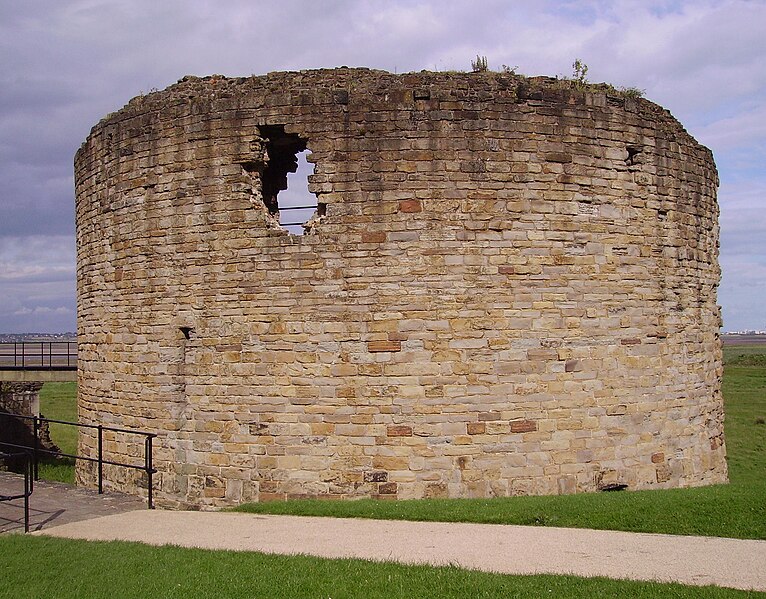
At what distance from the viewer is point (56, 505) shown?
9.72 meters

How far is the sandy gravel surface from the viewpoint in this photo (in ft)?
21.7

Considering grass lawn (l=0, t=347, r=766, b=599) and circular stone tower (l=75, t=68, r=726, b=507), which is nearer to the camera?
grass lawn (l=0, t=347, r=766, b=599)

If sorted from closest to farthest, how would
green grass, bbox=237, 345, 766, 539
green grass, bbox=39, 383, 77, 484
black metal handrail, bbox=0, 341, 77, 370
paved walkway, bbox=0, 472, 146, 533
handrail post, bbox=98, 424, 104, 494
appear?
green grass, bbox=237, 345, 766, 539
paved walkway, bbox=0, 472, 146, 533
handrail post, bbox=98, 424, 104, 494
green grass, bbox=39, 383, 77, 484
black metal handrail, bbox=0, 341, 77, 370

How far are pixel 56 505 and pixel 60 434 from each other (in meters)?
17.5

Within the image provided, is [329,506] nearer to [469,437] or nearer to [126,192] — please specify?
[469,437]

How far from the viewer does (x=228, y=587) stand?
617 centimetres

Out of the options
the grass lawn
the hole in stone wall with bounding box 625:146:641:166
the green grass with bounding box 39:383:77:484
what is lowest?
the green grass with bounding box 39:383:77:484

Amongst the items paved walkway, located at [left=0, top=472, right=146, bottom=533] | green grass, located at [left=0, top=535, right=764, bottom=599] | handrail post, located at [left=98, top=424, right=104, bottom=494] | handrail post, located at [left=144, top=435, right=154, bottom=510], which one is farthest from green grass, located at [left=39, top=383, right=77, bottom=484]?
green grass, located at [left=0, top=535, right=764, bottom=599]

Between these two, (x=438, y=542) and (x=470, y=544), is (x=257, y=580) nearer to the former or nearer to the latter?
(x=438, y=542)

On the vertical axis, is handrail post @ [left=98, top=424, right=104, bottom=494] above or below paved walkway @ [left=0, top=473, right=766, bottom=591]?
above

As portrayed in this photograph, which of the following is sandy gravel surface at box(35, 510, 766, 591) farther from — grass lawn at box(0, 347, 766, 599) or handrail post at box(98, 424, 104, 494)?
handrail post at box(98, 424, 104, 494)

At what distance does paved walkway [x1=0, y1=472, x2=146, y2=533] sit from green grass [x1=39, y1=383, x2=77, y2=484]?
4480mm

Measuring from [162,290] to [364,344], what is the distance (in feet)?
10.0

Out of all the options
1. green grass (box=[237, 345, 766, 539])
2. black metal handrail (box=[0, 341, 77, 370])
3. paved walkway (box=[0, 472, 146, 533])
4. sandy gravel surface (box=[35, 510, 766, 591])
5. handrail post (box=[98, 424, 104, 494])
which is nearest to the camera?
sandy gravel surface (box=[35, 510, 766, 591])
